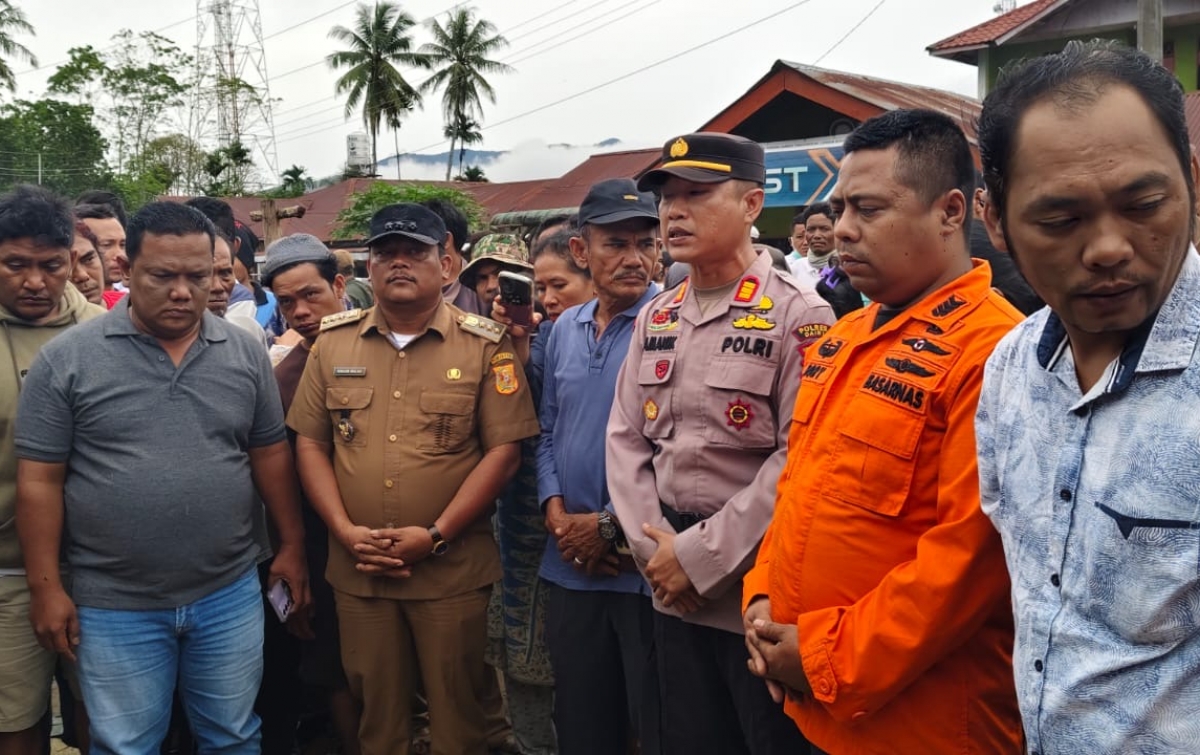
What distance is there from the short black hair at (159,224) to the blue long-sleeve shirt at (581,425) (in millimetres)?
1310

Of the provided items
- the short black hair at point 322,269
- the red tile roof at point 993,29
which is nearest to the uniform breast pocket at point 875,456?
Answer: the short black hair at point 322,269

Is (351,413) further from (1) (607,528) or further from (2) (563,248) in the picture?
(2) (563,248)

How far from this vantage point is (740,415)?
8.67 feet

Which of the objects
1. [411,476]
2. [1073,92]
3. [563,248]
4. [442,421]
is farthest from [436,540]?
[1073,92]

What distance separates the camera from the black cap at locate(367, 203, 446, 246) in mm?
3422

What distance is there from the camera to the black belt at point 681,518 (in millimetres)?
2695

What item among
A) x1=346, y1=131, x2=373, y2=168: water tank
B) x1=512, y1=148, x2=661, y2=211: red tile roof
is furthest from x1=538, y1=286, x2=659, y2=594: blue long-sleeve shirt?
x1=346, y1=131, x2=373, y2=168: water tank

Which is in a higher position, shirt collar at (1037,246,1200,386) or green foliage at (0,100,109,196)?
green foliage at (0,100,109,196)

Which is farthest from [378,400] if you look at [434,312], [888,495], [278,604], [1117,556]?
[1117,556]

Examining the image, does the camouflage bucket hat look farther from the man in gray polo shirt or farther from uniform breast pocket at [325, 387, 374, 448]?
the man in gray polo shirt

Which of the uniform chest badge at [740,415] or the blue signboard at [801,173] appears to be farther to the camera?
the blue signboard at [801,173]

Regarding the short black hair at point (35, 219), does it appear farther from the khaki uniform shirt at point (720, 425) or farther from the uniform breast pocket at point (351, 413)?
the khaki uniform shirt at point (720, 425)

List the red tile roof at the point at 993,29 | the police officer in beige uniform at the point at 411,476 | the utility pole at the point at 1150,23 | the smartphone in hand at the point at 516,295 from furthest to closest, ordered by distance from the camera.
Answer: the red tile roof at the point at 993,29 → the utility pole at the point at 1150,23 → the smartphone in hand at the point at 516,295 → the police officer in beige uniform at the point at 411,476

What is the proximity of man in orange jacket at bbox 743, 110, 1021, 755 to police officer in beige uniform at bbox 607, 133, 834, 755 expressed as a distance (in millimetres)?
365
